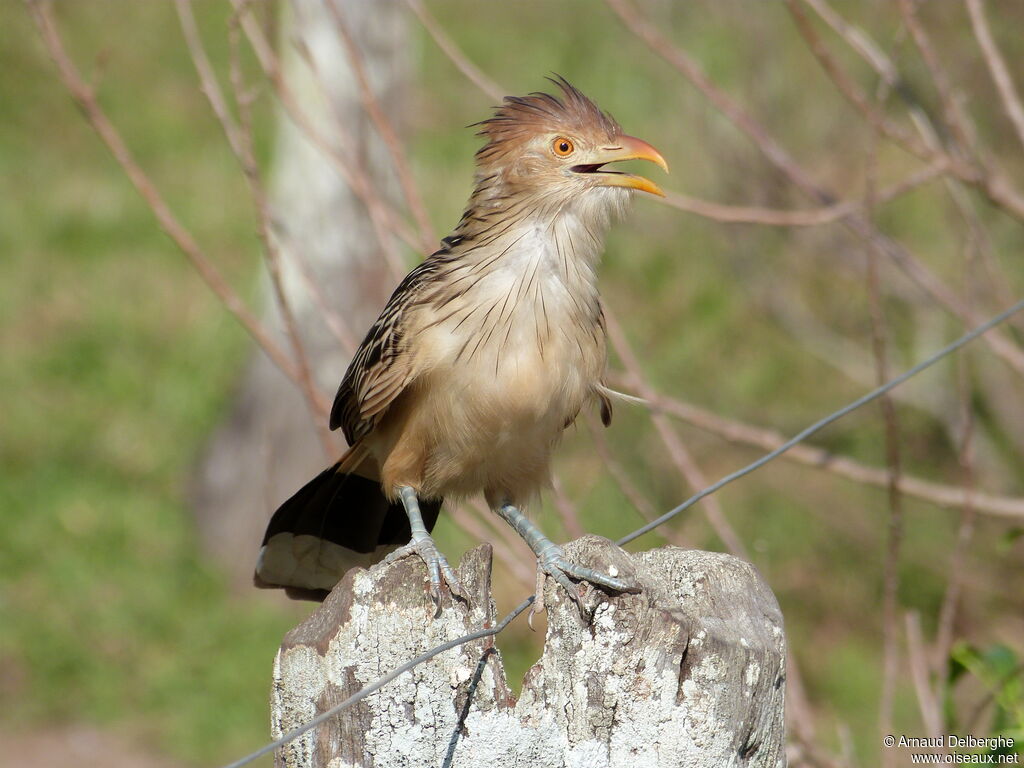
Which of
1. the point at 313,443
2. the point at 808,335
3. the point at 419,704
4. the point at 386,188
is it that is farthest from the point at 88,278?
the point at 419,704

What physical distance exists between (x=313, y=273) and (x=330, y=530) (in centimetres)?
386

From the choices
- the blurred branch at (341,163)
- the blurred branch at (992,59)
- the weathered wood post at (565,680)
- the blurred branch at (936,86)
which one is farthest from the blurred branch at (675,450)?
the weathered wood post at (565,680)

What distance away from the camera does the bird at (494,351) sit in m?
3.23

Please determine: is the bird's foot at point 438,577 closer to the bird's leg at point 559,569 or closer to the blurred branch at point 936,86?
the bird's leg at point 559,569

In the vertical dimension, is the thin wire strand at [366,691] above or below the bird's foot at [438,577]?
below

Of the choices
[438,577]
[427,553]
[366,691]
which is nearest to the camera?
[366,691]

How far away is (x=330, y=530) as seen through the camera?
11.8ft

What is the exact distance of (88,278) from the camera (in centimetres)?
968

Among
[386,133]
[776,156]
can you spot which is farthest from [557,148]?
[776,156]

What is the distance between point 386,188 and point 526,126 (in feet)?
11.5

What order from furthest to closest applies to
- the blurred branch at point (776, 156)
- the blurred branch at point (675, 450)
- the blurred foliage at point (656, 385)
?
the blurred foliage at point (656, 385) < the blurred branch at point (675, 450) < the blurred branch at point (776, 156)

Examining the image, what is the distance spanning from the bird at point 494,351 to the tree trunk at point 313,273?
11.4 ft

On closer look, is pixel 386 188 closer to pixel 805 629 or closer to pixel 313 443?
pixel 313 443
